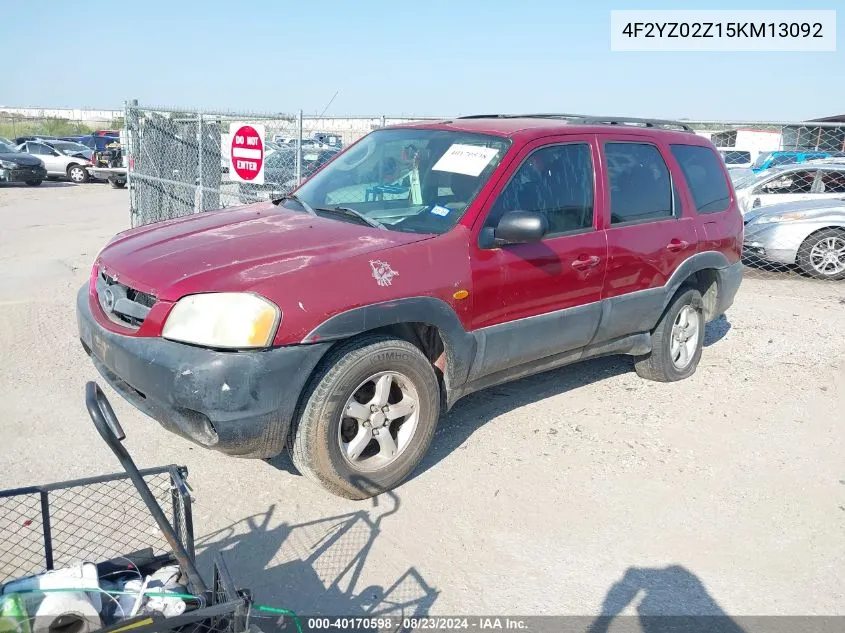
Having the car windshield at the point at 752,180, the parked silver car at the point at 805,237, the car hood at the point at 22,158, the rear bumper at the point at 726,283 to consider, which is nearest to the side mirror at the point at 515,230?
the rear bumper at the point at 726,283

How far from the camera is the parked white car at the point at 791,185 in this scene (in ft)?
36.8

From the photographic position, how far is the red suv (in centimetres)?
321

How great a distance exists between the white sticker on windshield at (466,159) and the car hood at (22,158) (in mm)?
20397

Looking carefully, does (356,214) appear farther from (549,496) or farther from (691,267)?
(691,267)

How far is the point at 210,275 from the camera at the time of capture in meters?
3.29

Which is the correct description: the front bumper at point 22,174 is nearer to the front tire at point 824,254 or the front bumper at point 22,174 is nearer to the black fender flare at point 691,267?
the front tire at point 824,254

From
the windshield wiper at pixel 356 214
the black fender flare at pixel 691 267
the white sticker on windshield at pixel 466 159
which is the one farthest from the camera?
the black fender flare at pixel 691 267

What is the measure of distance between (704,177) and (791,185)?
297 inches

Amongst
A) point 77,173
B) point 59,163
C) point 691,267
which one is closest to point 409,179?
point 691,267

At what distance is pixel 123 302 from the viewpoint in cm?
350

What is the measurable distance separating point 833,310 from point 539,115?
16.4 ft

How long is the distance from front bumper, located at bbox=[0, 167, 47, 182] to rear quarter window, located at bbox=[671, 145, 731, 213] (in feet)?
67.3

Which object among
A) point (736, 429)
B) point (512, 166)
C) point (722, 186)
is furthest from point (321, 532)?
point (722, 186)

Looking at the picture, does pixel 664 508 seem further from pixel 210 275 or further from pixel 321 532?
pixel 210 275
